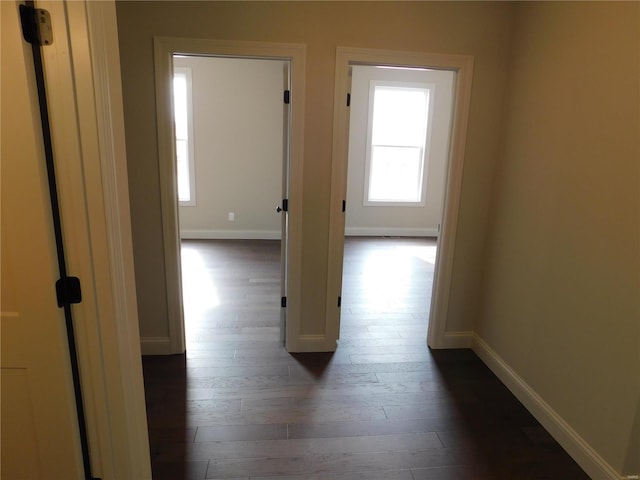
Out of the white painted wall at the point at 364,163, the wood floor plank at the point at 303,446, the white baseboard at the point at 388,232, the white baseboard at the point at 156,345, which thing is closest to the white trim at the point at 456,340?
the wood floor plank at the point at 303,446

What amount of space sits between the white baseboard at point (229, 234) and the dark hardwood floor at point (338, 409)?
2696mm

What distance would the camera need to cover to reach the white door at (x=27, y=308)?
99cm

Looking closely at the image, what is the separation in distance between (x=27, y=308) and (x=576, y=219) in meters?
2.28

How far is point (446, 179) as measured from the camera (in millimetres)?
2598

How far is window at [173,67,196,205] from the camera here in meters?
5.51

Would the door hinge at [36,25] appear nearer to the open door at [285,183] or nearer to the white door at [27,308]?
the white door at [27,308]

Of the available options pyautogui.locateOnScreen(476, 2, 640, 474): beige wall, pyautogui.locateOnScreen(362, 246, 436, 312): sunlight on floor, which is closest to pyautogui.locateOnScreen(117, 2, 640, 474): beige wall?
pyautogui.locateOnScreen(476, 2, 640, 474): beige wall

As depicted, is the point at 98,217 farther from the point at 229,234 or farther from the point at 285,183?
the point at 229,234

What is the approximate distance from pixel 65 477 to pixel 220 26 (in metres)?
2.27

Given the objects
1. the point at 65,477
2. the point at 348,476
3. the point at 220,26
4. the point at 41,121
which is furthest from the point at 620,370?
the point at 220,26

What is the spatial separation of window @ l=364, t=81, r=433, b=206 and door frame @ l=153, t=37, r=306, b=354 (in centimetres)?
408

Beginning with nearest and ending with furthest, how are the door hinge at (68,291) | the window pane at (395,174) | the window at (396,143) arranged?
the door hinge at (68,291) → the window at (396,143) → the window pane at (395,174)

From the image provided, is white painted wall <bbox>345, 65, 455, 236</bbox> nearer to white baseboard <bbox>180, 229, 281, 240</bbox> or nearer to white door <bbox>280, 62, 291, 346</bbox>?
white baseboard <bbox>180, 229, 281, 240</bbox>

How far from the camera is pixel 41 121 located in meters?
1.03
